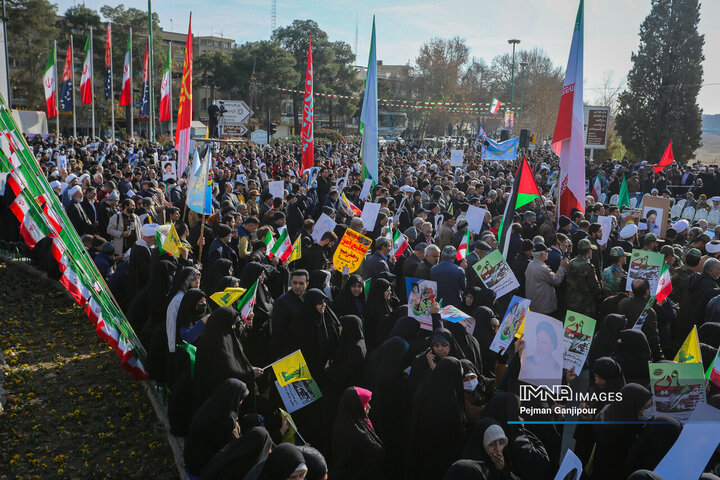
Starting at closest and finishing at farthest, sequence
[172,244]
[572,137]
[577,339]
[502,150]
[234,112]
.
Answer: [577,339] < [172,244] < [572,137] < [502,150] < [234,112]

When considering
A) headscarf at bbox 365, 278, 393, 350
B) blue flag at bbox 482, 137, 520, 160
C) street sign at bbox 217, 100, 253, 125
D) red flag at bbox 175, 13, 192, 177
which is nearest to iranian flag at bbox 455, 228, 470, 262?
headscarf at bbox 365, 278, 393, 350

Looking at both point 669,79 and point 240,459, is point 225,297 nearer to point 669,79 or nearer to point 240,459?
point 240,459

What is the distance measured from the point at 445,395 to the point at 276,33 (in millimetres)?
→ 64633

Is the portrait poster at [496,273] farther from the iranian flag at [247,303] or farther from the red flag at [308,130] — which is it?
the red flag at [308,130]

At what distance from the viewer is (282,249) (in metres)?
8.45

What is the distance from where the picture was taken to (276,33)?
64.4 meters

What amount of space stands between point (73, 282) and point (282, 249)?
3.13 meters

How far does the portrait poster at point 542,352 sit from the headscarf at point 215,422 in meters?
2.16

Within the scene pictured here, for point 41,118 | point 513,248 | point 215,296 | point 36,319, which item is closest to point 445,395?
point 215,296

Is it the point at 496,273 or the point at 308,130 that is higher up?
the point at 308,130

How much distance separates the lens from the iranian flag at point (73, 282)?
568 cm

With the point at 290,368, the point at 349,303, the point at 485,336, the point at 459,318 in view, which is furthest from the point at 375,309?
the point at 290,368

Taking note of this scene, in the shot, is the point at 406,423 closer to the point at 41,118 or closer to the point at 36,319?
the point at 36,319

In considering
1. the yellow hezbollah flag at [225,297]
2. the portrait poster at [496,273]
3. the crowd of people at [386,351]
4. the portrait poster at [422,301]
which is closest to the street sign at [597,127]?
the crowd of people at [386,351]
